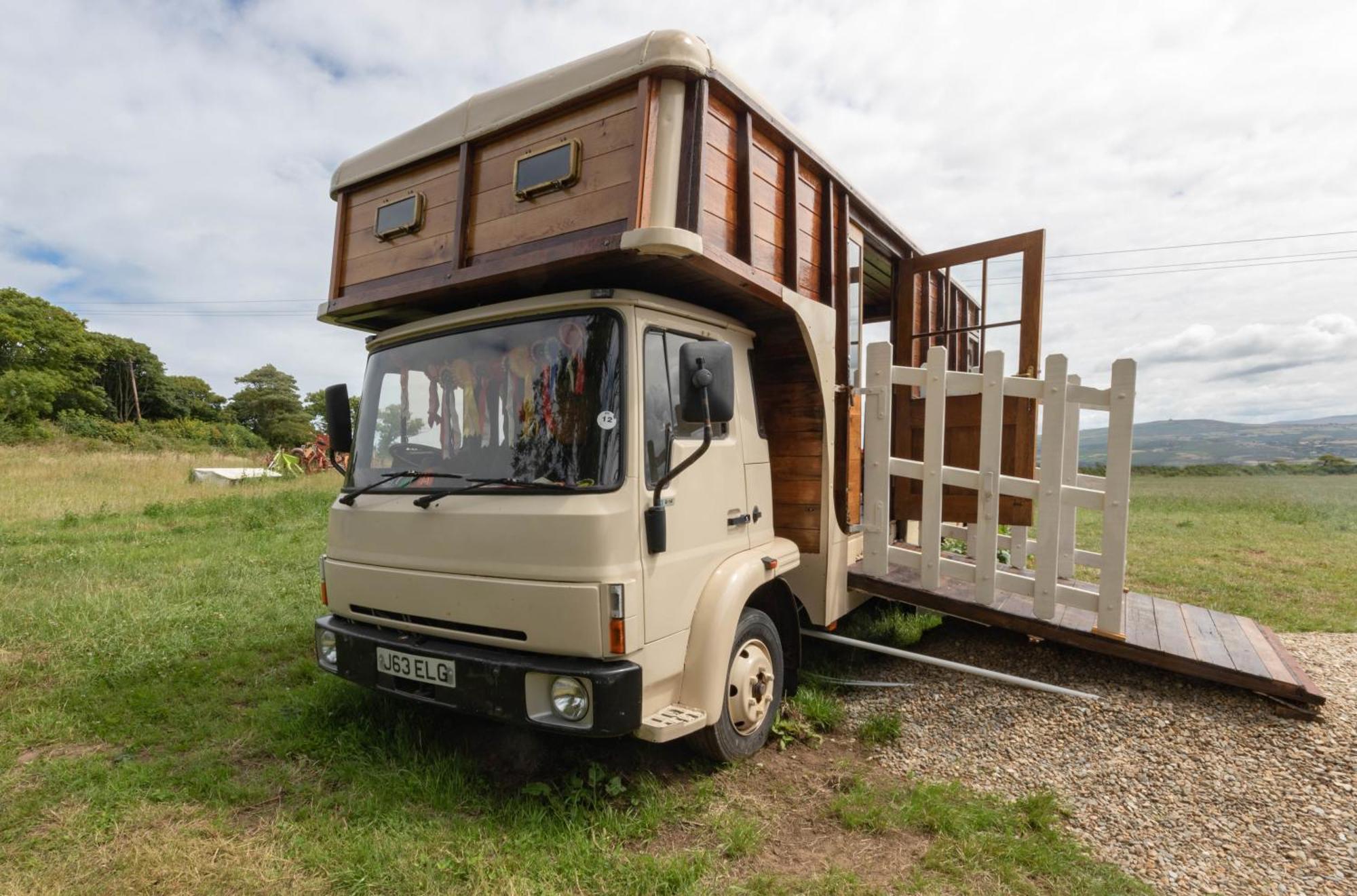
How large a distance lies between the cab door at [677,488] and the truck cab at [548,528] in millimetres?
10

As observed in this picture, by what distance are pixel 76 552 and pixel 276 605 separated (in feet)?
14.3

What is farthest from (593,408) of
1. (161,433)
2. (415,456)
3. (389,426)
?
(161,433)

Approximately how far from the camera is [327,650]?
3336 millimetres

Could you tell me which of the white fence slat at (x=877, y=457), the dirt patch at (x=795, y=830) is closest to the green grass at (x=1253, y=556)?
the white fence slat at (x=877, y=457)

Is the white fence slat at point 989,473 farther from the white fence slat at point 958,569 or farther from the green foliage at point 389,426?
the green foliage at point 389,426

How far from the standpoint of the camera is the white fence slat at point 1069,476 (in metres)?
4.08

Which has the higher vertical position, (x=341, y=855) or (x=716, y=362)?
(x=716, y=362)

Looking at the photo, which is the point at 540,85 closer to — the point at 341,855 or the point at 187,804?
the point at 341,855

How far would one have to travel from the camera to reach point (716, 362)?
2822 millimetres

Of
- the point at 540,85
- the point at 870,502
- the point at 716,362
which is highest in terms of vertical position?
the point at 540,85

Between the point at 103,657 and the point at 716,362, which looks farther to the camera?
the point at 103,657

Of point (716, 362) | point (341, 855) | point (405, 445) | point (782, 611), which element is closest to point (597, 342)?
point (716, 362)

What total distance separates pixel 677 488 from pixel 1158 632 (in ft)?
10.4

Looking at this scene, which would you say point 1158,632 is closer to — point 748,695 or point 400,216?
point 748,695
